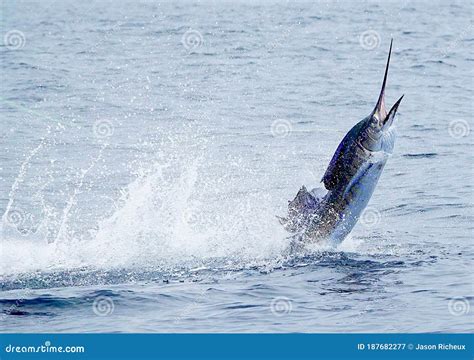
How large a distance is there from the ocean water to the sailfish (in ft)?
0.96

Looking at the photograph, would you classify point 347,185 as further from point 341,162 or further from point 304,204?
point 304,204

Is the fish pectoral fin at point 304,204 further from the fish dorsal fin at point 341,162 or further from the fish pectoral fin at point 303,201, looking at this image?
the fish dorsal fin at point 341,162

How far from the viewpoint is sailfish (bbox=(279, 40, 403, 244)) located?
8391mm

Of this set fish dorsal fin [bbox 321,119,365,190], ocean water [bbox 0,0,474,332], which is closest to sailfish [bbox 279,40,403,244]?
fish dorsal fin [bbox 321,119,365,190]

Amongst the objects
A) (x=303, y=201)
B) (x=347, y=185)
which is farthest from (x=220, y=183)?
(x=347, y=185)

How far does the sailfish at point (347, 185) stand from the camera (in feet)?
27.5

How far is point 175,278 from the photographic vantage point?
336 inches

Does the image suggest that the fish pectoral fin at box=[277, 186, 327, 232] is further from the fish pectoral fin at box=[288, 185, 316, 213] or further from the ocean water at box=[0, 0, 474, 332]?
→ the ocean water at box=[0, 0, 474, 332]

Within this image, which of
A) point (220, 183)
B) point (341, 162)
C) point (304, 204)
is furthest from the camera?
point (220, 183)

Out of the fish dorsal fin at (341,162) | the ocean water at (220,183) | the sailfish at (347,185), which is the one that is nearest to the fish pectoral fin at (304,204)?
the sailfish at (347,185)

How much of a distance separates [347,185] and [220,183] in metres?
4.21

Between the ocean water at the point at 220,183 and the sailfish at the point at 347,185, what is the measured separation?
0.29 m

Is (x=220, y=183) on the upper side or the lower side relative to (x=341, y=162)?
upper

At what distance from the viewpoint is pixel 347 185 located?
8578 millimetres
